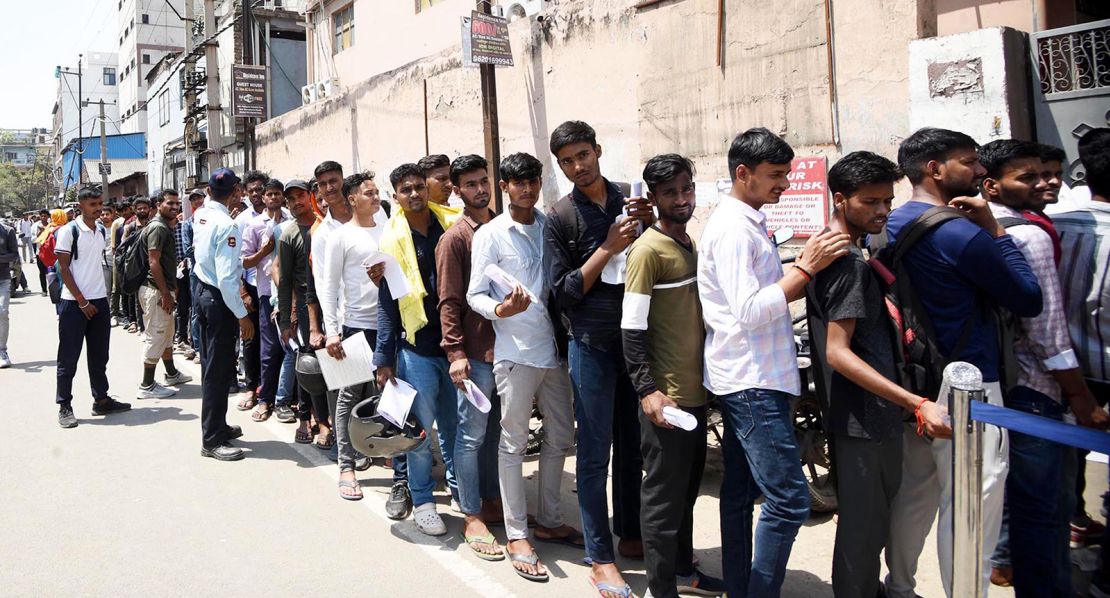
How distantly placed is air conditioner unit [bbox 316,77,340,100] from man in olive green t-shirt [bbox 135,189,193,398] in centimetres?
932

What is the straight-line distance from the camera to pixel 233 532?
4.50 metres

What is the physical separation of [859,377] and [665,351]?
776 millimetres

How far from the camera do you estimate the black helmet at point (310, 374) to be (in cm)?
539

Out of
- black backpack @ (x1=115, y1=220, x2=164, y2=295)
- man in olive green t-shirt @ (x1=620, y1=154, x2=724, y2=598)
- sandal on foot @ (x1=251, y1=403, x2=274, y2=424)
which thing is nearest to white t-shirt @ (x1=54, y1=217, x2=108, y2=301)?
black backpack @ (x1=115, y1=220, x2=164, y2=295)

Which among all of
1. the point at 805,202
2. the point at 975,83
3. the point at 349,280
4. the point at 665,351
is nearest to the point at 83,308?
the point at 349,280

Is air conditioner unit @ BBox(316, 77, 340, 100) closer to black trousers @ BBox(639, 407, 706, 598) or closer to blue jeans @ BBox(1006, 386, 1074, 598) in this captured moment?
black trousers @ BBox(639, 407, 706, 598)

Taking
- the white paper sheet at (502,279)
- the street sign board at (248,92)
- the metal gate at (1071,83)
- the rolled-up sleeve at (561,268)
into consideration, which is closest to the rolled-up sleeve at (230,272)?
the white paper sheet at (502,279)

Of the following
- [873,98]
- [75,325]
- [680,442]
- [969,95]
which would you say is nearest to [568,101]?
[873,98]

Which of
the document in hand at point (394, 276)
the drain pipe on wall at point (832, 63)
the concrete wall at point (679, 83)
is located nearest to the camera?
the document in hand at point (394, 276)

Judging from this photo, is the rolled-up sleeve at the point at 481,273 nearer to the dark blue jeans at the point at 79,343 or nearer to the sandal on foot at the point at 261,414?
the sandal on foot at the point at 261,414

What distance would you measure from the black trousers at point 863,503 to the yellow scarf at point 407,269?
2255 millimetres

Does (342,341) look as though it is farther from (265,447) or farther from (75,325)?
(75,325)

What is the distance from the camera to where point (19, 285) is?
69.4 feet

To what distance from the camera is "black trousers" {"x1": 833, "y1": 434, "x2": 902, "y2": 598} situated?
116 inches
